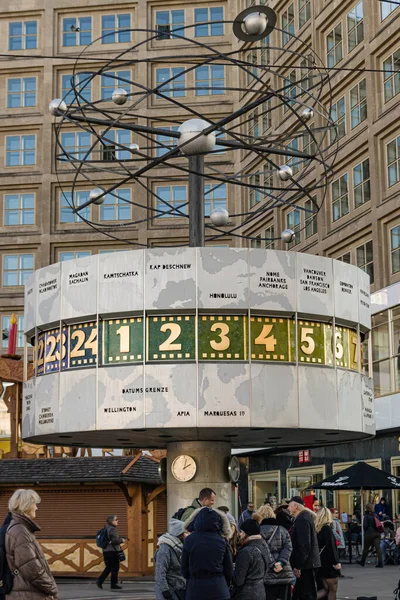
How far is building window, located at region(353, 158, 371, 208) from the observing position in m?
45.6

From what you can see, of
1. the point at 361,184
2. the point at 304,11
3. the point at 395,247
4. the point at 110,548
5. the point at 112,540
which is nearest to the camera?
the point at 112,540

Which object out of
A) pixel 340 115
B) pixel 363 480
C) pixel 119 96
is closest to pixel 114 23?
pixel 340 115

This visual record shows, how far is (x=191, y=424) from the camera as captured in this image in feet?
56.8

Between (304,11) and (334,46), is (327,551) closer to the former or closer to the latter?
(334,46)

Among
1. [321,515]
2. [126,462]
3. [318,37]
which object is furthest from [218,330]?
[318,37]

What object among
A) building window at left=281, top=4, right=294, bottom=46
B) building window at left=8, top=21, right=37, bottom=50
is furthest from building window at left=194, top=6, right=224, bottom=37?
building window at left=8, top=21, right=37, bottom=50

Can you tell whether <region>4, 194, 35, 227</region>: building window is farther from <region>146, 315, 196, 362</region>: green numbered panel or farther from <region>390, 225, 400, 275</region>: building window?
<region>146, 315, 196, 362</region>: green numbered panel

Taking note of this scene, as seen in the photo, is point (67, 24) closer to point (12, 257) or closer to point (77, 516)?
point (12, 257)

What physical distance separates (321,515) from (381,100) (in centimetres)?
3246

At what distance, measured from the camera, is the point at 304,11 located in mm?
53156

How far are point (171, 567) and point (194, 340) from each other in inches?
268

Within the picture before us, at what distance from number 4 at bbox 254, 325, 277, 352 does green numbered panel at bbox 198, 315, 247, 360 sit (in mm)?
292

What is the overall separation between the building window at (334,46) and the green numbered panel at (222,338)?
33.8 metres

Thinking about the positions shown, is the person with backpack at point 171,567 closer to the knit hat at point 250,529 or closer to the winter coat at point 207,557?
the knit hat at point 250,529
